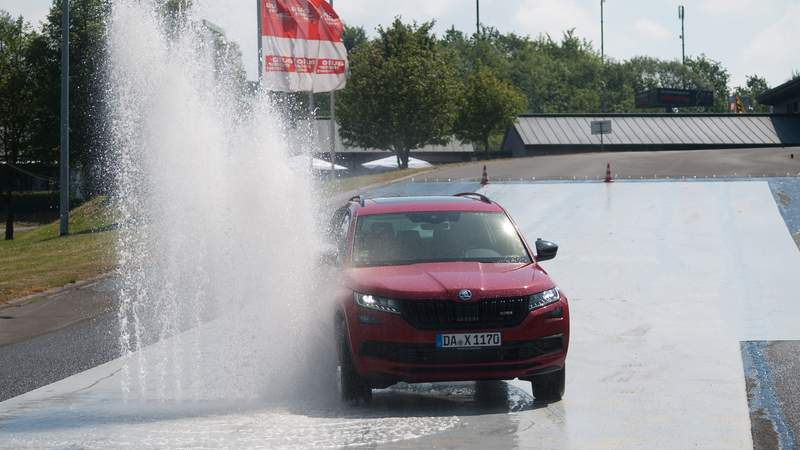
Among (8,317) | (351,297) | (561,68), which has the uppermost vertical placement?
(561,68)

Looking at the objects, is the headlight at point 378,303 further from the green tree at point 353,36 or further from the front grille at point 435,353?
the green tree at point 353,36

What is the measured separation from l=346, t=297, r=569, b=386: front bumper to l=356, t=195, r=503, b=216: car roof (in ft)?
5.69

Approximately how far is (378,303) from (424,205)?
1846 mm

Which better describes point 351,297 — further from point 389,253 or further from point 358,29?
point 358,29

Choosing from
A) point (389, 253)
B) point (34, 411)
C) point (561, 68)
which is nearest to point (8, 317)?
point (34, 411)

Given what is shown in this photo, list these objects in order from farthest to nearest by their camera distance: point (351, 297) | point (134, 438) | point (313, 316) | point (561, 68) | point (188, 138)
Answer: point (561, 68) < point (188, 138) < point (313, 316) < point (351, 297) < point (134, 438)

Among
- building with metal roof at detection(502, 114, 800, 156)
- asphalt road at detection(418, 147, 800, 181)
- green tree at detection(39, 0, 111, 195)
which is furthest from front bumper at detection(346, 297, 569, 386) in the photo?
A: building with metal roof at detection(502, 114, 800, 156)

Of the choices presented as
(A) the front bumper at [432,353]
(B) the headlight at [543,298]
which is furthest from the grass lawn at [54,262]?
(B) the headlight at [543,298]

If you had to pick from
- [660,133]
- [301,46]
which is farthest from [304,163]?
[660,133]

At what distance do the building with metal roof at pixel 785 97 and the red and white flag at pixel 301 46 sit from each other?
4344 centimetres

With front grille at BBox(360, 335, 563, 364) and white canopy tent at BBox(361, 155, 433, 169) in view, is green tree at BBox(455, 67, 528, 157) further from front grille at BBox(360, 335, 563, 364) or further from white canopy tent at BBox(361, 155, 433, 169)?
front grille at BBox(360, 335, 563, 364)

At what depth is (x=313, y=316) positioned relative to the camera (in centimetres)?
1177

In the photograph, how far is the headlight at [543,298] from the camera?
8570 millimetres

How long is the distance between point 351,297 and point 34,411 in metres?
2.65
